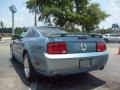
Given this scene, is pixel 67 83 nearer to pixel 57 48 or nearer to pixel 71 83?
pixel 71 83

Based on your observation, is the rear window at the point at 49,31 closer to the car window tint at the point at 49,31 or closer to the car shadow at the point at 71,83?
the car window tint at the point at 49,31

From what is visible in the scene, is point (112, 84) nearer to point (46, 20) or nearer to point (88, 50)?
point (88, 50)

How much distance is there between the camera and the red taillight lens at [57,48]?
6.20 meters

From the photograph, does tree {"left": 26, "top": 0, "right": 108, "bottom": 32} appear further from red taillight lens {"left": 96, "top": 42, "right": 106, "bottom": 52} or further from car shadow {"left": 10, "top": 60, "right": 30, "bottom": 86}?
red taillight lens {"left": 96, "top": 42, "right": 106, "bottom": 52}

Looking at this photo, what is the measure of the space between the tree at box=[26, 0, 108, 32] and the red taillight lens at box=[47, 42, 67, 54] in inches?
1178

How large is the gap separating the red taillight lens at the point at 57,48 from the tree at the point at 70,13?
2993cm

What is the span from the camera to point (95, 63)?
21.8 ft

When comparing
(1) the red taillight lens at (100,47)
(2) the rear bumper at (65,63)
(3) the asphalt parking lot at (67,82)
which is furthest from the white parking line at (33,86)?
(1) the red taillight lens at (100,47)

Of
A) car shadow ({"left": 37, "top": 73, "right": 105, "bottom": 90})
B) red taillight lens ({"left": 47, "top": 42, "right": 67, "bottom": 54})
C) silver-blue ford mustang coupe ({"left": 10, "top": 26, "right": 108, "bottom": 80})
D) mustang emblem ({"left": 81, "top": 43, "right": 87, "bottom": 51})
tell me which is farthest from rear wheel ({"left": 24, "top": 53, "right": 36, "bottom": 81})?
mustang emblem ({"left": 81, "top": 43, "right": 87, "bottom": 51})

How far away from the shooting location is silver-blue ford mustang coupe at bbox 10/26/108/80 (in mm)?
6152

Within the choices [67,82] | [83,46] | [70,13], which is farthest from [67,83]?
[70,13]

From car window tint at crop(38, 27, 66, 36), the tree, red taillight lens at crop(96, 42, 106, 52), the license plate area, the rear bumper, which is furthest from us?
the tree

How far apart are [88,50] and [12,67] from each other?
383cm

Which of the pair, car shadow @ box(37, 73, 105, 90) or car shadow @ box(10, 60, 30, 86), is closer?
car shadow @ box(37, 73, 105, 90)
